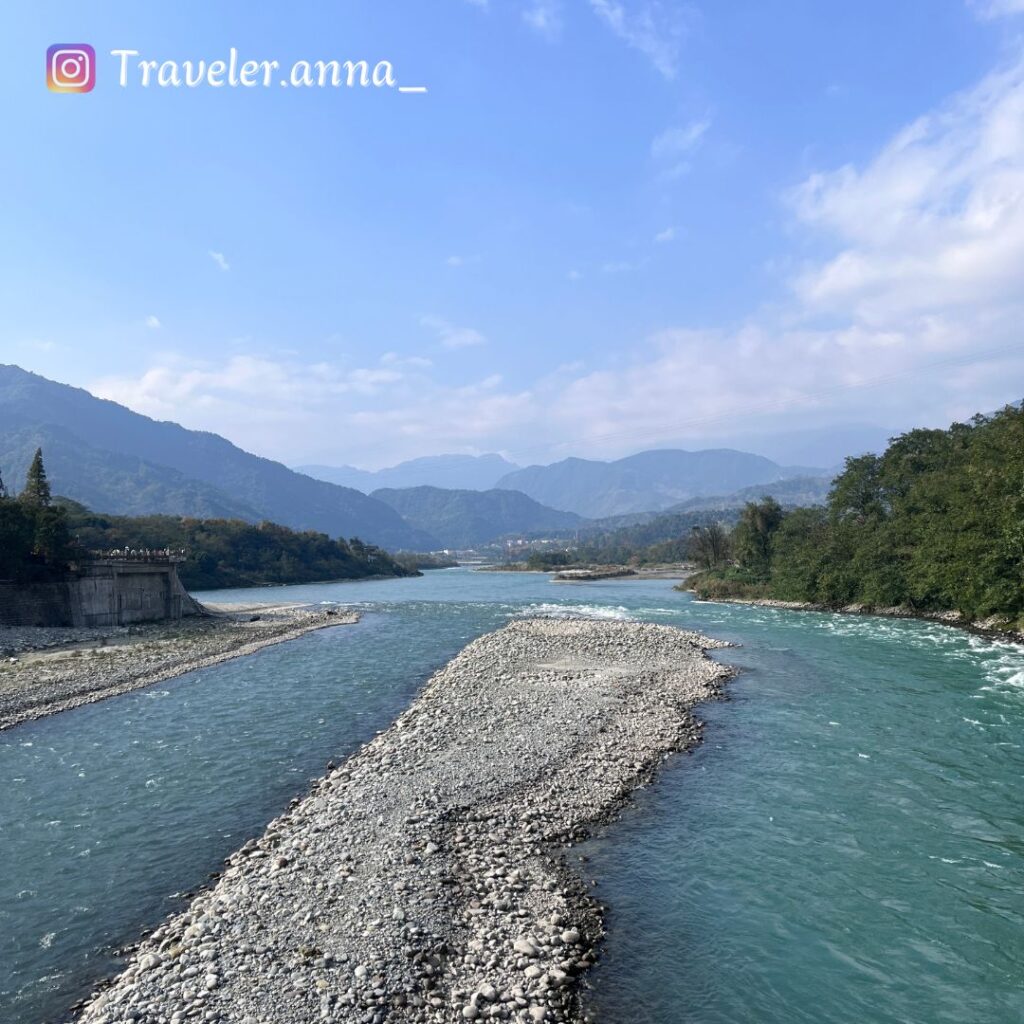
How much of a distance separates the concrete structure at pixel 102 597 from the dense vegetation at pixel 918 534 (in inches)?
2098

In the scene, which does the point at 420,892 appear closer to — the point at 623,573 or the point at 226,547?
the point at 226,547

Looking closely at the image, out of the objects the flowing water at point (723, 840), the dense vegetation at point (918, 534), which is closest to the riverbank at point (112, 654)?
the flowing water at point (723, 840)

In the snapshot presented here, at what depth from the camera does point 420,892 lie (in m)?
10.1

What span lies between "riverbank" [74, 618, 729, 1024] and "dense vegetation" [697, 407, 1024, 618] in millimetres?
26567

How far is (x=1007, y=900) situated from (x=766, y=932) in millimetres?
4070

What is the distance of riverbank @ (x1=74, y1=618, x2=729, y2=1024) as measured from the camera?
7781 mm

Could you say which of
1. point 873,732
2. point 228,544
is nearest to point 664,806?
point 873,732

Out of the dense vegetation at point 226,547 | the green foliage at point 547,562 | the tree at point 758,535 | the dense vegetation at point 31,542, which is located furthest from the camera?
the green foliage at point 547,562

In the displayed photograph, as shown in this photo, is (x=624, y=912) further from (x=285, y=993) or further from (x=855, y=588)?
(x=855, y=588)

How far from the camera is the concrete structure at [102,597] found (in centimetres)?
4269

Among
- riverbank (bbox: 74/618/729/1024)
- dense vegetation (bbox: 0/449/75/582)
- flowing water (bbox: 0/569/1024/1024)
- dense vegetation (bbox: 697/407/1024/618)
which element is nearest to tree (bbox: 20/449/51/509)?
dense vegetation (bbox: 0/449/75/582)

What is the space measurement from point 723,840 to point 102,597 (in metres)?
47.8

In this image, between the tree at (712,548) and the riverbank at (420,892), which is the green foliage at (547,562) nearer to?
the tree at (712,548)

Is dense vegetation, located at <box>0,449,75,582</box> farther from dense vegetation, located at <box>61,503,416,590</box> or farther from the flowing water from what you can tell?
dense vegetation, located at <box>61,503,416,590</box>
